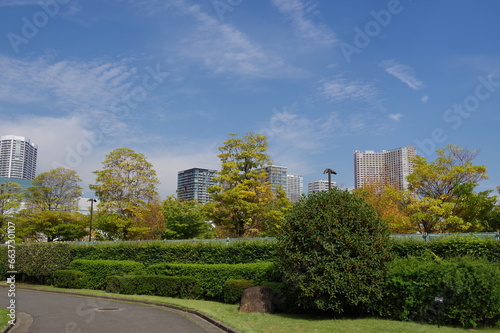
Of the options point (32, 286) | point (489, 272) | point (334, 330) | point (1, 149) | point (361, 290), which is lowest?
point (32, 286)

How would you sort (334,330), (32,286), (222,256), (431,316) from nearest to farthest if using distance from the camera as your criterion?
(334,330), (431,316), (222,256), (32,286)

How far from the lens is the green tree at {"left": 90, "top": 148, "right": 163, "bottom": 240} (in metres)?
39.4

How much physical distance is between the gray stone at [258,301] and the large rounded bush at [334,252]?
1347mm

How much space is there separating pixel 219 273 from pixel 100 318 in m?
6.02

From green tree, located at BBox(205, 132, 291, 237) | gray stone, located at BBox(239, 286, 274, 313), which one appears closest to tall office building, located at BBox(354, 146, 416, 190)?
green tree, located at BBox(205, 132, 291, 237)

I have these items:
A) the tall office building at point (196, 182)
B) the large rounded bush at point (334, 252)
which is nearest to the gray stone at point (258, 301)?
the large rounded bush at point (334, 252)

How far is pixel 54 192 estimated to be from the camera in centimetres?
4700

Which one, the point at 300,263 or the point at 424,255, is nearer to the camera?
the point at 300,263

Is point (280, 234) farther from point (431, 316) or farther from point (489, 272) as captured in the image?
point (489, 272)

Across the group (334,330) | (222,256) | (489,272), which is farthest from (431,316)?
(222,256)

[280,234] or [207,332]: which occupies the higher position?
[280,234]

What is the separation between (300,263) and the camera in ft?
38.8

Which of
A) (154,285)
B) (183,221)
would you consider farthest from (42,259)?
(183,221)

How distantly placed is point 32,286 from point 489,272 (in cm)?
2496
